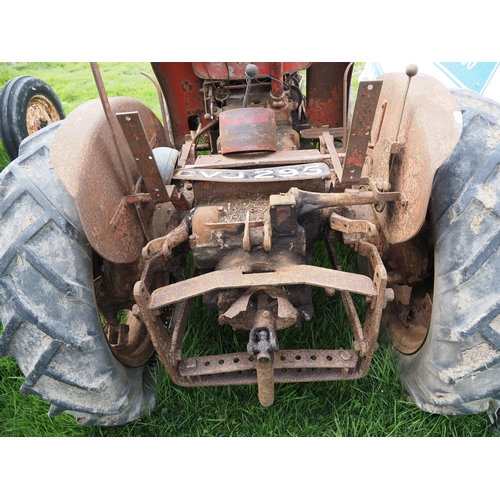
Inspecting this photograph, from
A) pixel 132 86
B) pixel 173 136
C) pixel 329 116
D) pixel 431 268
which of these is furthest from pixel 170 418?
pixel 132 86

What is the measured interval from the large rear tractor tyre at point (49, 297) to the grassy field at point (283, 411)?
1.72 feet

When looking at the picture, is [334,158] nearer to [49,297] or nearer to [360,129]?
[360,129]

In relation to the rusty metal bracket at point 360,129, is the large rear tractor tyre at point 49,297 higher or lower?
lower

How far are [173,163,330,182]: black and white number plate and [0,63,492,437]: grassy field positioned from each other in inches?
38.5

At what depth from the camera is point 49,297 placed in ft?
4.98

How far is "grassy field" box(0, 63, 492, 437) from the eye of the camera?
2.04 meters

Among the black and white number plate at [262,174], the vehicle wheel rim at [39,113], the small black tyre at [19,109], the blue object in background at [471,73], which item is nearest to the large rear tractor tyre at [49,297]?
the black and white number plate at [262,174]

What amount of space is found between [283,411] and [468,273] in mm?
1147

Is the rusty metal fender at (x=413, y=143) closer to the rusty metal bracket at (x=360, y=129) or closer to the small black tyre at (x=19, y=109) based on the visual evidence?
the rusty metal bracket at (x=360, y=129)

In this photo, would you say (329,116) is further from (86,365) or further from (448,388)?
(86,365)

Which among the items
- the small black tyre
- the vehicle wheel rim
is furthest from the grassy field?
the vehicle wheel rim

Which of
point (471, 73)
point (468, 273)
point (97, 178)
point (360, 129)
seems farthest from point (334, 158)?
point (471, 73)

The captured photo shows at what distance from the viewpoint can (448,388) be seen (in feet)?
5.33

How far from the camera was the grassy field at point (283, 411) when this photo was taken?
2.04 m
